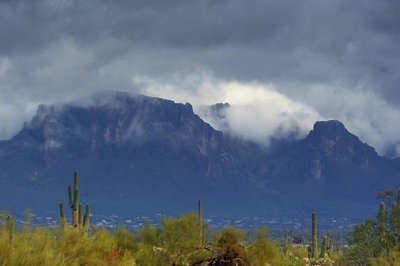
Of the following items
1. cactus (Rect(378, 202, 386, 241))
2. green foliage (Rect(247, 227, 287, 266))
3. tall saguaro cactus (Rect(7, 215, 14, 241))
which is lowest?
green foliage (Rect(247, 227, 287, 266))

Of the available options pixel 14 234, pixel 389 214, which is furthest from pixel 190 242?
pixel 389 214

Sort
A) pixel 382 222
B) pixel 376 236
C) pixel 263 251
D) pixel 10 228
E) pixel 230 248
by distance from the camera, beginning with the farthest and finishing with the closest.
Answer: pixel 376 236
pixel 382 222
pixel 263 251
pixel 230 248
pixel 10 228

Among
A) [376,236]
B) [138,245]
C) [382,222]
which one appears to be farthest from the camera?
[376,236]

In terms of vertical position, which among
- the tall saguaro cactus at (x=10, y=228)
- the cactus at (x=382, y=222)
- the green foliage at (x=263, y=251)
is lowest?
the green foliage at (x=263, y=251)

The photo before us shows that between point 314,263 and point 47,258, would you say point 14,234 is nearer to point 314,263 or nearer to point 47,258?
point 47,258

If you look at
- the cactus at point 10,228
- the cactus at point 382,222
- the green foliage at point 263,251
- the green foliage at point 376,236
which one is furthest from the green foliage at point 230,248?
the cactus at point 382,222

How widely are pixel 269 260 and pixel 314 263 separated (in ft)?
37.7

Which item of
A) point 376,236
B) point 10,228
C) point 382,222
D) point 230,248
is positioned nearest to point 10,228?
point 10,228

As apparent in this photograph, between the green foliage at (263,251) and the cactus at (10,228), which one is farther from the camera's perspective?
the green foliage at (263,251)

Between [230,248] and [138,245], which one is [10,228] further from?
[230,248]

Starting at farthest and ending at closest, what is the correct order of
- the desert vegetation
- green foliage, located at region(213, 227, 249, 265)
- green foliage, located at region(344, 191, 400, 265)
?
green foliage, located at region(344, 191, 400, 265) < green foliage, located at region(213, 227, 249, 265) < the desert vegetation

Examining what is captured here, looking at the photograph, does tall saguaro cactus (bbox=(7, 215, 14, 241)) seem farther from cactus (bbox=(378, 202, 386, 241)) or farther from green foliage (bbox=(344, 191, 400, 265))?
cactus (bbox=(378, 202, 386, 241))

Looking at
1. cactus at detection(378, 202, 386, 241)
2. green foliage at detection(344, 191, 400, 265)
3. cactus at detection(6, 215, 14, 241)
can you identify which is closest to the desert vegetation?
cactus at detection(6, 215, 14, 241)

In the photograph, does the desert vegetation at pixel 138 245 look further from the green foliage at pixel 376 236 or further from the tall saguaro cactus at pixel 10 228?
the green foliage at pixel 376 236
